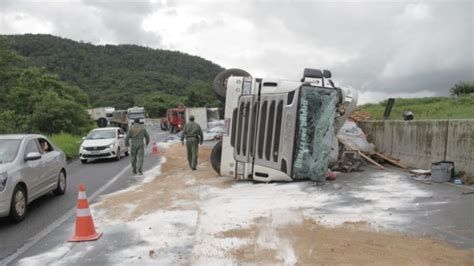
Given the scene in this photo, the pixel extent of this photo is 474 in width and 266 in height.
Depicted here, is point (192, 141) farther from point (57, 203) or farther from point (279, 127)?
point (57, 203)

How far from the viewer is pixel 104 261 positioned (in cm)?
554


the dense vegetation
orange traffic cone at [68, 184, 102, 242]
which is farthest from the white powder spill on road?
the dense vegetation

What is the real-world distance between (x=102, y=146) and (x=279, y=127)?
1082 centimetres

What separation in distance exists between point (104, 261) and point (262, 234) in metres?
2.07

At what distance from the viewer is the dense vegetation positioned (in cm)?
9150

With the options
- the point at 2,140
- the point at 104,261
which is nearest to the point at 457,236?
the point at 104,261

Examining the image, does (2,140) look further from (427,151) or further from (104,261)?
(427,151)

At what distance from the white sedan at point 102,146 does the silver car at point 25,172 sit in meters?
8.59

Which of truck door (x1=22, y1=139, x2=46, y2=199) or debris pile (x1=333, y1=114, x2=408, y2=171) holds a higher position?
debris pile (x1=333, y1=114, x2=408, y2=171)

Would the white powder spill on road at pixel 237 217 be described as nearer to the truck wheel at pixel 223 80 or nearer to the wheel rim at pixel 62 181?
the wheel rim at pixel 62 181

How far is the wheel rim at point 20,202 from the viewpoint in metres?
7.99

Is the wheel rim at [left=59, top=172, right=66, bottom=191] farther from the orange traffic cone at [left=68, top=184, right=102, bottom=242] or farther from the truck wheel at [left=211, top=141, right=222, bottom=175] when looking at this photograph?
the orange traffic cone at [left=68, top=184, right=102, bottom=242]

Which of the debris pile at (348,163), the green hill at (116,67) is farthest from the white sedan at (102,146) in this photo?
the green hill at (116,67)

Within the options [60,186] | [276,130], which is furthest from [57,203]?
[276,130]
